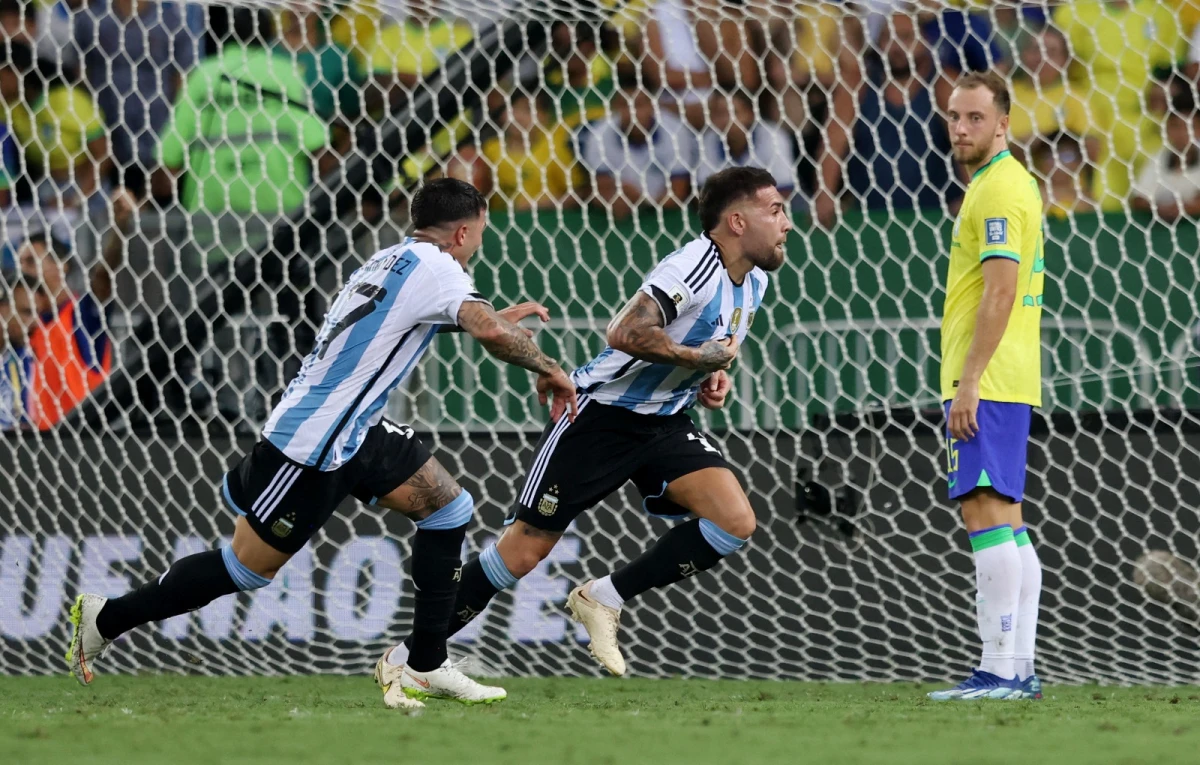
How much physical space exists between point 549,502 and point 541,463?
122 mm

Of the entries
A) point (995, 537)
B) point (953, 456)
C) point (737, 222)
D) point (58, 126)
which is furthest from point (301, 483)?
point (58, 126)

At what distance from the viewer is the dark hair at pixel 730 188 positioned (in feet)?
15.4

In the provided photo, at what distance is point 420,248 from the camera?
4.13 m

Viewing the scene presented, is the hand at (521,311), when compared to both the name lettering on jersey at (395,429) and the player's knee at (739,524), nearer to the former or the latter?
the name lettering on jersey at (395,429)

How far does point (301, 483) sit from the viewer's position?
4164 mm

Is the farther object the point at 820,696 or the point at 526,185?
the point at 526,185

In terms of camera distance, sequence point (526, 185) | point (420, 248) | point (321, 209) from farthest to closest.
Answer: point (526, 185) → point (321, 209) → point (420, 248)

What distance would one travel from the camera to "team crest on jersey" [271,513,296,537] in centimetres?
418

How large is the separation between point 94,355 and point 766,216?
10.1 feet

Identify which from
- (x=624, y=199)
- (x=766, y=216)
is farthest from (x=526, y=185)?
(x=766, y=216)

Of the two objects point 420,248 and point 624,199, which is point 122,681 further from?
point 624,199

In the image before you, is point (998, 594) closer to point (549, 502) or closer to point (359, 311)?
point (549, 502)

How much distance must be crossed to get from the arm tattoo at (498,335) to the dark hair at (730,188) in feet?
3.03

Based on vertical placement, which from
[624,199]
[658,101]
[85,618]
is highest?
[658,101]
